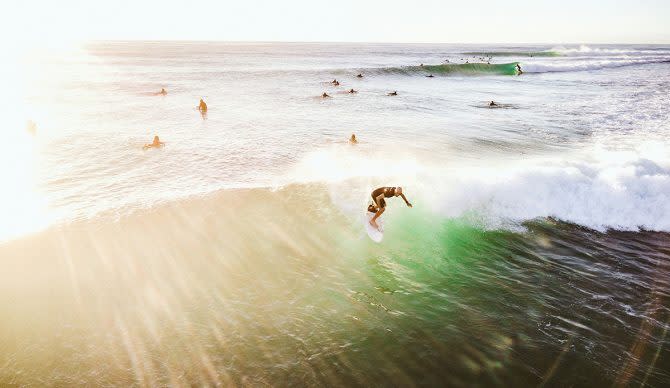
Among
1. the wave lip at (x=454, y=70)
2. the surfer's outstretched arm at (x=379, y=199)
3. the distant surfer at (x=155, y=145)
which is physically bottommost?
the surfer's outstretched arm at (x=379, y=199)

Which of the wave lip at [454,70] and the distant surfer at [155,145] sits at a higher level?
the wave lip at [454,70]

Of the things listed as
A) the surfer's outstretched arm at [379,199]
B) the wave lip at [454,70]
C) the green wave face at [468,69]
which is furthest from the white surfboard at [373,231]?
the green wave face at [468,69]

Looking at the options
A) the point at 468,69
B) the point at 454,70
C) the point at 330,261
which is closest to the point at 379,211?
the point at 330,261

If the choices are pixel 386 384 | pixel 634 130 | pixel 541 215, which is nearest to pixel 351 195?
pixel 541 215

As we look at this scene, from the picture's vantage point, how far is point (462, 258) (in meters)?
10.2

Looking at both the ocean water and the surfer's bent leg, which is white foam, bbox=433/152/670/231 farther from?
the surfer's bent leg

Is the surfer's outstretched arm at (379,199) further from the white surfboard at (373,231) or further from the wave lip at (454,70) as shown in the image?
the wave lip at (454,70)

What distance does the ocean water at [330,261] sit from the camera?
6625 millimetres

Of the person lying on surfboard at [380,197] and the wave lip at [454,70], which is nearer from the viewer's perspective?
the person lying on surfboard at [380,197]

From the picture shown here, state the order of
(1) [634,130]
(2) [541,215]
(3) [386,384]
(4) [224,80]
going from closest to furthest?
(3) [386,384]
(2) [541,215]
(1) [634,130]
(4) [224,80]

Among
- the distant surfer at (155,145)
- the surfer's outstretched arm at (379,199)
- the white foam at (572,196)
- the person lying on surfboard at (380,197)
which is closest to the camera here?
the person lying on surfboard at (380,197)

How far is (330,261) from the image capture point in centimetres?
999

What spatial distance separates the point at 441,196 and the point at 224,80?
154 feet

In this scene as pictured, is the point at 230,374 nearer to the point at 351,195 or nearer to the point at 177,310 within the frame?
the point at 177,310
